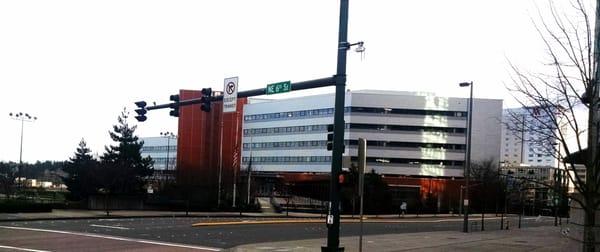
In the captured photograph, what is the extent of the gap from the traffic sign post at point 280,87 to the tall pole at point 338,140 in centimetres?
327

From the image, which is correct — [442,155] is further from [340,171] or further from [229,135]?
[340,171]

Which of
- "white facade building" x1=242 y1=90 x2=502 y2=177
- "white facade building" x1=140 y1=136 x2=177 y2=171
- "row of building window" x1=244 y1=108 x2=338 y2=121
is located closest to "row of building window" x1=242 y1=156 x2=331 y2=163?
"white facade building" x1=242 y1=90 x2=502 y2=177

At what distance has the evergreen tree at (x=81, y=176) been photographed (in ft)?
182

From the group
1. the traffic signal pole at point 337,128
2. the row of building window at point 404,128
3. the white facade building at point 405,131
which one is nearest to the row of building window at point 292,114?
the white facade building at point 405,131

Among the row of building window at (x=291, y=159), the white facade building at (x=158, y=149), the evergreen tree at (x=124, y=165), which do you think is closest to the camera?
the evergreen tree at (x=124, y=165)

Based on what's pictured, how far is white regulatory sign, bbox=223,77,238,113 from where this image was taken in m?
21.8

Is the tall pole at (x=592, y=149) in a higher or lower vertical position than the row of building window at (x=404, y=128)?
lower

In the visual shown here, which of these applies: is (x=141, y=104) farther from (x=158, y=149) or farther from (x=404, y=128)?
(x=158, y=149)

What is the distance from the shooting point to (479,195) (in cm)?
8775

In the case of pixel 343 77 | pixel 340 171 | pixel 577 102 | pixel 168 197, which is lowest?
pixel 168 197

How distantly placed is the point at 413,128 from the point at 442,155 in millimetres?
8009

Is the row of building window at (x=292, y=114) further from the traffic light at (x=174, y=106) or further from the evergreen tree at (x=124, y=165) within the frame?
the traffic light at (x=174, y=106)

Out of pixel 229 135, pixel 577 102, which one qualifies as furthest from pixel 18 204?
pixel 229 135

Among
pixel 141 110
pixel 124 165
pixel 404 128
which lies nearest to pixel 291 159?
pixel 404 128
